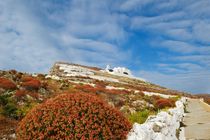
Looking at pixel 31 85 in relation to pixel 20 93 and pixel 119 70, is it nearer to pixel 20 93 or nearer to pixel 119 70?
pixel 20 93

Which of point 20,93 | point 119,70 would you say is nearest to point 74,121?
point 20,93

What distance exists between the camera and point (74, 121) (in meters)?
8.81

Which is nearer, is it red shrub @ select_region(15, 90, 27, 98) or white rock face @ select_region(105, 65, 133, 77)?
red shrub @ select_region(15, 90, 27, 98)

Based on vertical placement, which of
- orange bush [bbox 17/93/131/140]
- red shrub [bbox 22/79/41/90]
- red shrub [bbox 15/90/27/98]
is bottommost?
orange bush [bbox 17/93/131/140]

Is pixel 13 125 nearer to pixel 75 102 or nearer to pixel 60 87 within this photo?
pixel 75 102

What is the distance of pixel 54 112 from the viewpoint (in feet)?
29.9

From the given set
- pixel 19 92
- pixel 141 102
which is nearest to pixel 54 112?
pixel 19 92

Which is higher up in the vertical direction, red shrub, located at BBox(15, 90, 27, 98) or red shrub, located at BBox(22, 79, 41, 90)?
red shrub, located at BBox(22, 79, 41, 90)

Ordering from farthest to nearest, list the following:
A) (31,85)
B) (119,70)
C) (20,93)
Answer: (119,70) → (31,85) → (20,93)

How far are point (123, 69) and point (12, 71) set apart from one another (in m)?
78.2

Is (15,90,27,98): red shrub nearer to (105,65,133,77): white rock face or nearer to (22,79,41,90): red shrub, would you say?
(22,79,41,90): red shrub

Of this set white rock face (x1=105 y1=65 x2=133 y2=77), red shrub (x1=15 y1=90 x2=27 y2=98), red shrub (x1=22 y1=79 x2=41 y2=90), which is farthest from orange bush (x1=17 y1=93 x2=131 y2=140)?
white rock face (x1=105 y1=65 x2=133 y2=77)

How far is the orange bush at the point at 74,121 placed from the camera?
8.66 meters

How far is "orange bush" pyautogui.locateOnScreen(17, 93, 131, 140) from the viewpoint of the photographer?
8.66m
